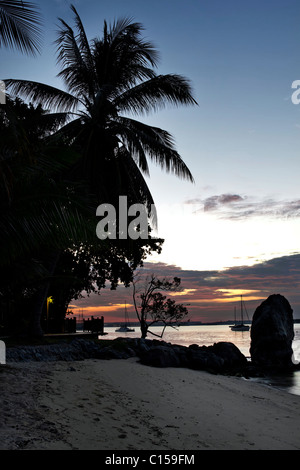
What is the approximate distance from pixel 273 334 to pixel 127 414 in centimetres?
2004

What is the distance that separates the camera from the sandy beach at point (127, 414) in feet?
15.4

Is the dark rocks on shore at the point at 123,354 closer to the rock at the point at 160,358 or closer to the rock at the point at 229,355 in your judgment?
the rock at the point at 160,358

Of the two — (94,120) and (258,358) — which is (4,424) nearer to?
(94,120)

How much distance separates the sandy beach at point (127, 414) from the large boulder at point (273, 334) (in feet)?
46.5

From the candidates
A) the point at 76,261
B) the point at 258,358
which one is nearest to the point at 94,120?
the point at 76,261

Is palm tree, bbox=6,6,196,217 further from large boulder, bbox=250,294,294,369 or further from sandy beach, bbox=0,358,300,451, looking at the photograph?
large boulder, bbox=250,294,294,369

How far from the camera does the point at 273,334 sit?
24.2 m

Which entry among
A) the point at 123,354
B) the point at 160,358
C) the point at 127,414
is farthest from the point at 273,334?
the point at 127,414

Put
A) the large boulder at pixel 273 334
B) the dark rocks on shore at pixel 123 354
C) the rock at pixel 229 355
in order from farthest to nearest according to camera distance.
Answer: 1. the large boulder at pixel 273 334
2. the rock at pixel 229 355
3. the dark rocks on shore at pixel 123 354

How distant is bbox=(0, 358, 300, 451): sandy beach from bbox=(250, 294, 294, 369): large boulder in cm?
1419

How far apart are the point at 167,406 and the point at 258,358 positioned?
734 inches

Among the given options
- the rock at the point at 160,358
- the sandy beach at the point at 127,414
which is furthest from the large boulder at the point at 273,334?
the sandy beach at the point at 127,414

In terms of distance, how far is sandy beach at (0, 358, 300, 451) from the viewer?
4.70m

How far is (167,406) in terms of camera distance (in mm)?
7129
